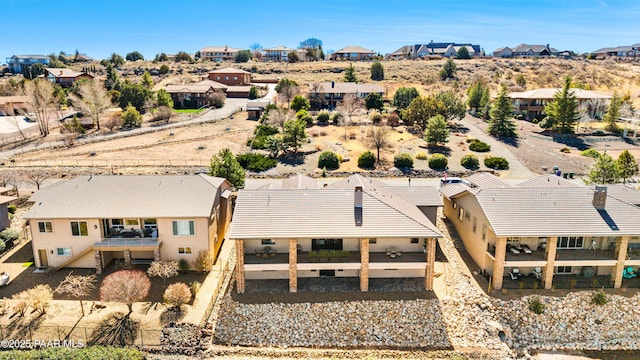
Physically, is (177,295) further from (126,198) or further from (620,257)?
(620,257)

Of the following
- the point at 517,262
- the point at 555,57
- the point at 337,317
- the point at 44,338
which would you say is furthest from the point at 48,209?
the point at 555,57

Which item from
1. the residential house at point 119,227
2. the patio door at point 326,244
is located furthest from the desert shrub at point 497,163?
the residential house at point 119,227

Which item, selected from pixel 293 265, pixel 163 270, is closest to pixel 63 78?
pixel 163 270

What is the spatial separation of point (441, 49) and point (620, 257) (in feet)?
493

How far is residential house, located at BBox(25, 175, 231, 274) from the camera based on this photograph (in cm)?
3259

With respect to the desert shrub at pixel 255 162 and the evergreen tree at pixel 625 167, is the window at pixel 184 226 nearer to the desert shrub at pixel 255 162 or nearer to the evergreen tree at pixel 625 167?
the desert shrub at pixel 255 162

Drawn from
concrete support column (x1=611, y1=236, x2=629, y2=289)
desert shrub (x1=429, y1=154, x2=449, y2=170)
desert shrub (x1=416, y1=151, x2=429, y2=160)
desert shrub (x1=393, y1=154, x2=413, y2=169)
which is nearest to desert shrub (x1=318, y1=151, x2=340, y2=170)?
desert shrub (x1=393, y1=154, x2=413, y2=169)

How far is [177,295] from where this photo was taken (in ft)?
94.0

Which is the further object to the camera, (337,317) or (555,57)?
(555,57)

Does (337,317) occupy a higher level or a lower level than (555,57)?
lower

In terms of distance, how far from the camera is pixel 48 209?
33188 millimetres

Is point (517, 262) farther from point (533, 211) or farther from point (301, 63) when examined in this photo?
point (301, 63)

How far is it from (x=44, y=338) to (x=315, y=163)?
1598 inches

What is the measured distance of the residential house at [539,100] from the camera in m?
87.3
